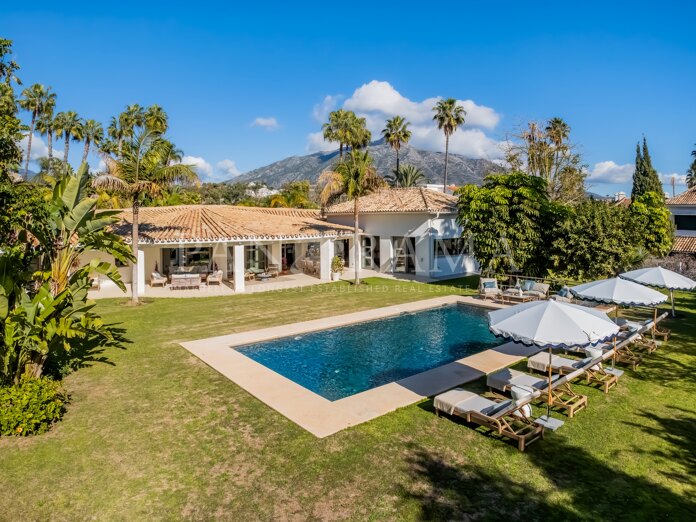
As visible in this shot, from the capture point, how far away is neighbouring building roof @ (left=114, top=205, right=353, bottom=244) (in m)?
24.8

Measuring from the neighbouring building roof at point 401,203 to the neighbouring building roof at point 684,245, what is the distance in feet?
69.6

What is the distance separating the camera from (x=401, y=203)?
1266 inches

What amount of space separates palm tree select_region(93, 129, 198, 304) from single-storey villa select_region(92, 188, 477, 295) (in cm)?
525

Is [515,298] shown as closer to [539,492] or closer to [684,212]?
[539,492]

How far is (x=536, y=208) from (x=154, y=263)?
23801mm

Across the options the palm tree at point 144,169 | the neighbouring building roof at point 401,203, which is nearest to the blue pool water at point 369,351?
the palm tree at point 144,169

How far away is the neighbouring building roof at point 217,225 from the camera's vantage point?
2480 centimetres

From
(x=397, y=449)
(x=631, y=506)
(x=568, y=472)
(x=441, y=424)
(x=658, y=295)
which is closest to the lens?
(x=631, y=506)

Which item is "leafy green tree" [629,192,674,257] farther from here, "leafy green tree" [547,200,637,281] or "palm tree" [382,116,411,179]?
"palm tree" [382,116,411,179]

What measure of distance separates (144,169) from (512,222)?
19082mm

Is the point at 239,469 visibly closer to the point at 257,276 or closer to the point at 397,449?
the point at 397,449

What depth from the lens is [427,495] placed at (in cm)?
632

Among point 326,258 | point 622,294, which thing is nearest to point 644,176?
point 326,258

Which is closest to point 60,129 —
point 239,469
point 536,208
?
point 536,208
